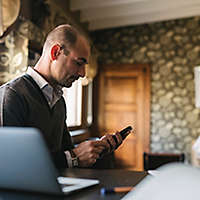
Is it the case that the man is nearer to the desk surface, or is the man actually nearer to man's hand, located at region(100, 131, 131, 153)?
man's hand, located at region(100, 131, 131, 153)

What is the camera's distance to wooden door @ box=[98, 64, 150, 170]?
5.29 meters

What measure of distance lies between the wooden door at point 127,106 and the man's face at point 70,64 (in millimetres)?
3661

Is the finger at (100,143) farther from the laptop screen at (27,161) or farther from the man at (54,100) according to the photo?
the laptop screen at (27,161)

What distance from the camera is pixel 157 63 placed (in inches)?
209

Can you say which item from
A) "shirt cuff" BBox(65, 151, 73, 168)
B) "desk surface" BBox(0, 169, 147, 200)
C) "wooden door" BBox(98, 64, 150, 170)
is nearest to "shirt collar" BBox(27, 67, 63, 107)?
"shirt cuff" BBox(65, 151, 73, 168)

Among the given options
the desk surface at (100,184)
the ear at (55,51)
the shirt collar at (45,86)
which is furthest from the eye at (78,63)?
the desk surface at (100,184)

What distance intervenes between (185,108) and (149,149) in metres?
1.02

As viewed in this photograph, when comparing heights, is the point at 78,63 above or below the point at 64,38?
below

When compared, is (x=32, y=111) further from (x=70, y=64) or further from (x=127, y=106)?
(x=127, y=106)

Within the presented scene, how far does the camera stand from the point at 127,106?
543cm

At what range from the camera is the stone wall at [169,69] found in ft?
16.7

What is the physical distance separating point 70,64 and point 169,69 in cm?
382

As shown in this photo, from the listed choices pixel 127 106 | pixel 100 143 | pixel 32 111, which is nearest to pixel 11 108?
pixel 32 111

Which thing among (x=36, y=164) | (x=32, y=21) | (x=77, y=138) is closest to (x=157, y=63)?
(x=77, y=138)
